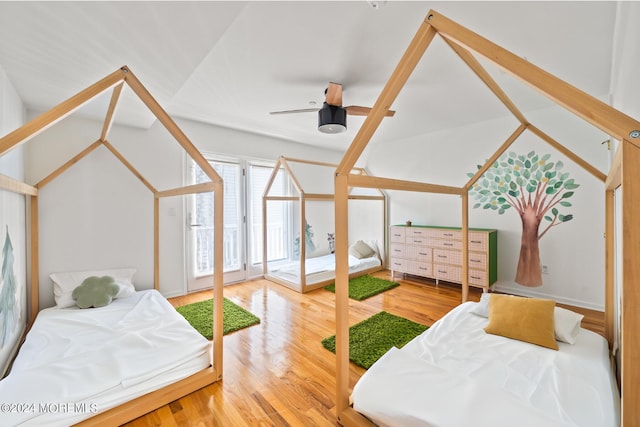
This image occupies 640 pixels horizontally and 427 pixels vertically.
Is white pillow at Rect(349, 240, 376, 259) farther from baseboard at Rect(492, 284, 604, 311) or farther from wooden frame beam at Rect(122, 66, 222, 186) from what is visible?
wooden frame beam at Rect(122, 66, 222, 186)

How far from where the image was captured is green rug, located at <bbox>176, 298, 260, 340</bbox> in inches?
105

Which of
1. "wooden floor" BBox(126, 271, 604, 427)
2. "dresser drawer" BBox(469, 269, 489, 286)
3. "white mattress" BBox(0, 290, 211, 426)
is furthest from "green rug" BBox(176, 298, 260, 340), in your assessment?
"dresser drawer" BBox(469, 269, 489, 286)

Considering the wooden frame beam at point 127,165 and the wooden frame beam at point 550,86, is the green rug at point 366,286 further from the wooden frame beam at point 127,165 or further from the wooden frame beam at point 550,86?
the wooden frame beam at point 550,86

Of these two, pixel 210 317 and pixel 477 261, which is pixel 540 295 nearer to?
pixel 477 261

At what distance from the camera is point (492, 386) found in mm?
1372

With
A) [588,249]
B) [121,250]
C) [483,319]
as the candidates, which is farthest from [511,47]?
[121,250]

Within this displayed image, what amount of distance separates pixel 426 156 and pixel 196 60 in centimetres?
400

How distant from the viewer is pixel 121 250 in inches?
127

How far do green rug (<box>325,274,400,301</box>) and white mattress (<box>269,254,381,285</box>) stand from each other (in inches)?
7.7

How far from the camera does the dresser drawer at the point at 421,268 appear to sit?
4102 mm

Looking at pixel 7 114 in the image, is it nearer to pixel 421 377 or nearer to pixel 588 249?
pixel 421 377

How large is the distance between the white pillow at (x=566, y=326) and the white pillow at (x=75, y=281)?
161 inches

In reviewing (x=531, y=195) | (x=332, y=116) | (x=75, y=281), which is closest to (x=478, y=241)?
(x=531, y=195)

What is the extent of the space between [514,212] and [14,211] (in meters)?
5.73
